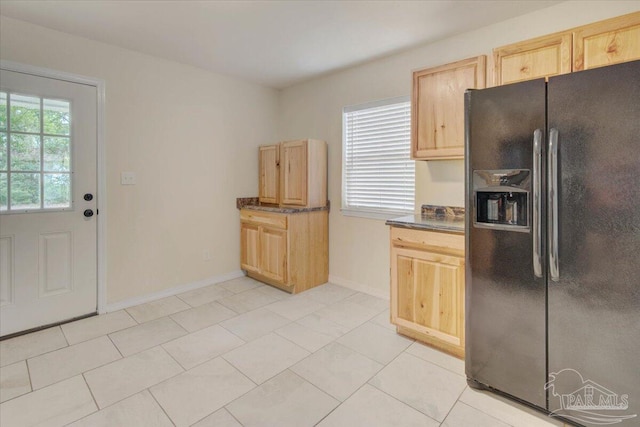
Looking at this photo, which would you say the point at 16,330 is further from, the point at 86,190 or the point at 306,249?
the point at 306,249

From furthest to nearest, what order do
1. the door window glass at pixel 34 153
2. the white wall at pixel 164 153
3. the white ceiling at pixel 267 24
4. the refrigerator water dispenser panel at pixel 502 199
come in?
the white wall at pixel 164 153, the door window glass at pixel 34 153, the white ceiling at pixel 267 24, the refrigerator water dispenser panel at pixel 502 199

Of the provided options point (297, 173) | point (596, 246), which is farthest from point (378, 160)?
point (596, 246)

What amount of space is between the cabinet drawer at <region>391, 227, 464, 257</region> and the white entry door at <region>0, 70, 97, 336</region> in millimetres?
2713

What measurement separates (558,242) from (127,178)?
343cm

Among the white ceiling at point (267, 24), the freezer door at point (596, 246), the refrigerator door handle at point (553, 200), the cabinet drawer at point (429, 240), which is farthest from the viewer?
the white ceiling at point (267, 24)

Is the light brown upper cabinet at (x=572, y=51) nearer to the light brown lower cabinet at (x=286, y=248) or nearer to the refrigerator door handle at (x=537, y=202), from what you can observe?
the refrigerator door handle at (x=537, y=202)

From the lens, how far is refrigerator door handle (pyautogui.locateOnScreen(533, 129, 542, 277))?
1569mm

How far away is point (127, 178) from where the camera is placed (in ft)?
10.1

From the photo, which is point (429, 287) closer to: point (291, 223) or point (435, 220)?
point (435, 220)

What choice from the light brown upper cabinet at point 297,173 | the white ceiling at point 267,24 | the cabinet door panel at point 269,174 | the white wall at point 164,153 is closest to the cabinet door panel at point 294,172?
the light brown upper cabinet at point 297,173

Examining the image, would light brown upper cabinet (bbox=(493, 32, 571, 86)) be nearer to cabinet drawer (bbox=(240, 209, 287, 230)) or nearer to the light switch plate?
cabinet drawer (bbox=(240, 209, 287, 230))

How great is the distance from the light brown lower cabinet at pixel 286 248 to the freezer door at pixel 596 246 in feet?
7.74

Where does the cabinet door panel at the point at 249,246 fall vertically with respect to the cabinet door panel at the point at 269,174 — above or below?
below

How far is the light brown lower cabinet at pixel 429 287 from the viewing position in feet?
7.07
